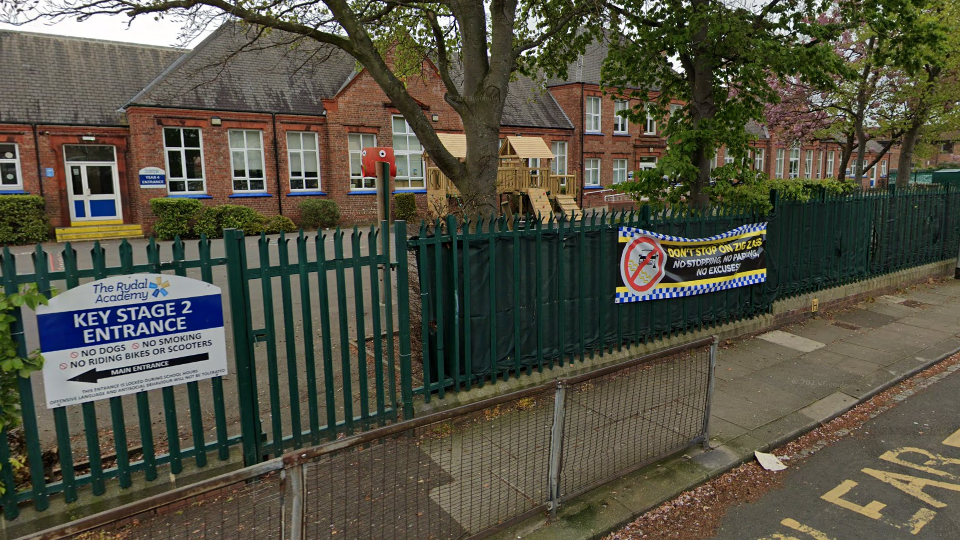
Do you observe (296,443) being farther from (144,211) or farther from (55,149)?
(55,149)

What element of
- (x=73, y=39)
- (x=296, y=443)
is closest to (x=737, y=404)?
(x=296, y=443)

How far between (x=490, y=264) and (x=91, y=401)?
3507 mm

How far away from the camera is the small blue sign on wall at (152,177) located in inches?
798

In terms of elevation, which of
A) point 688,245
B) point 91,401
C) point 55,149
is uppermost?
point 55,149

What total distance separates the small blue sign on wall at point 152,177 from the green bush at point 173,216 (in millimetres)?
777

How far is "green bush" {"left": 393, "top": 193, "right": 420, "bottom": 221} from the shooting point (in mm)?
24766

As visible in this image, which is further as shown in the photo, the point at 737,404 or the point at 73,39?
the point at 73,39

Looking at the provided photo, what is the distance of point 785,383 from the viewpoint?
720cm

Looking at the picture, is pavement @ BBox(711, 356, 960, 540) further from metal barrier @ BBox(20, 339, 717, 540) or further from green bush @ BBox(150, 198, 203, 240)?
green bush @ BBox(150, 198, 203, 240)

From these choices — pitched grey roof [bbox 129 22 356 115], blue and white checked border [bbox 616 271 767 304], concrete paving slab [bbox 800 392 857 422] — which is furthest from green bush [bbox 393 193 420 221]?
concrete paving slab [bbox 800 392 857 422]

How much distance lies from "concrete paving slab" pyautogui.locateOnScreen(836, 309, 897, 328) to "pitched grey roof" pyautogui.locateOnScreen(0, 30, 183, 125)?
2326 centimetres

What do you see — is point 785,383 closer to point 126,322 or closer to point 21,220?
point 126,322

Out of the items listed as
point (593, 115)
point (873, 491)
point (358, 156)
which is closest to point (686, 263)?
point (873, 491)

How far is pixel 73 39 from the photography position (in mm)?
23281
